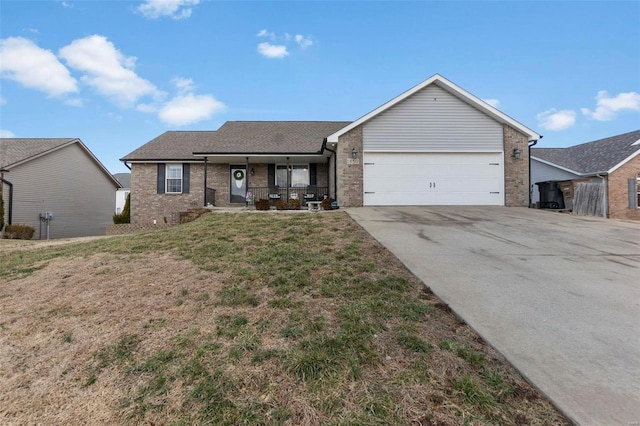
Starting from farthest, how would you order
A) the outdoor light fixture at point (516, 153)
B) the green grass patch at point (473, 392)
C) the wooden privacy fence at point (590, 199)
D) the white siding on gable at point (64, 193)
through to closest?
the white siding on gable at point (64, 193) → the outdoor light fixture at point (516, 153) → the wooden privacy fence at point (590, 199) → the green grass patch at point (473, 392)

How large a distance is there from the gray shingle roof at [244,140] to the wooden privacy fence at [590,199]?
11632 mm

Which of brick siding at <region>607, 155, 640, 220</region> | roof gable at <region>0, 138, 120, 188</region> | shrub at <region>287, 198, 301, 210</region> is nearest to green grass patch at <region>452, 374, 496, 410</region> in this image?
shrub at <region>287, 198, 301, 210</region>

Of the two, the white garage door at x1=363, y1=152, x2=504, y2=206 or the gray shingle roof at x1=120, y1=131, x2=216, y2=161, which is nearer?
the white garage door at x1=363, y1=152, x2=504, y2=206

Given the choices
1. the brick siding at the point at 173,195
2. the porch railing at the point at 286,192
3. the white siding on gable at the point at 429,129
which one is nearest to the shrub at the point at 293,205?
the porch railing at the point at 286,192

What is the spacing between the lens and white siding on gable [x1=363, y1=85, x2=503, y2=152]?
42.2 feet

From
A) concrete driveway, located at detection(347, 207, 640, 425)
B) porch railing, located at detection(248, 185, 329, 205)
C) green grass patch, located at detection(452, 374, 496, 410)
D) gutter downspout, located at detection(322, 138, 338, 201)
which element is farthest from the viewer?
porch railing, located at detection(248, 185, 329, 205)

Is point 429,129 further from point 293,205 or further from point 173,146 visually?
point 173,146

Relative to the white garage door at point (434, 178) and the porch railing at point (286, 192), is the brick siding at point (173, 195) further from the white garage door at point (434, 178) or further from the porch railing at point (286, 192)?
the white garage door at point (434, 178)

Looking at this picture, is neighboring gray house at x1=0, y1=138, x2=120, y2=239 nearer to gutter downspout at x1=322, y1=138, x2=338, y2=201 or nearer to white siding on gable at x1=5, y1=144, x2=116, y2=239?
white siding on gable at x1=5, y1=144, x2=116, y2=239

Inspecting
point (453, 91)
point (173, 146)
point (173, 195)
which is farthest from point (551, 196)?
point (173, 146)

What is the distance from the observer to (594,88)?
14.5 metres

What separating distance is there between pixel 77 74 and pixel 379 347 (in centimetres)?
2066

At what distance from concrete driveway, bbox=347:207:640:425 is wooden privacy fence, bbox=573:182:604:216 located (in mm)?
5554

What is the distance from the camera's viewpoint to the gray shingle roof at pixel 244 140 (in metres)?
14.4
